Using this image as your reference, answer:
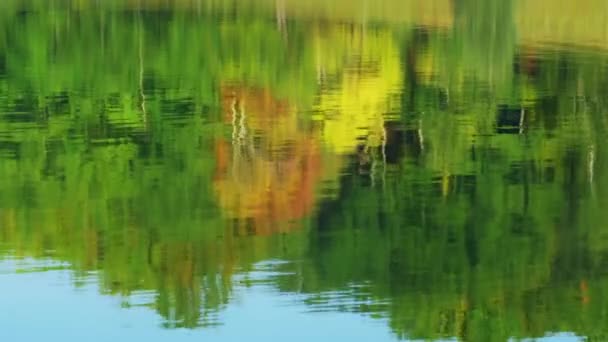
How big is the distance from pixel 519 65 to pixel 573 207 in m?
14.6

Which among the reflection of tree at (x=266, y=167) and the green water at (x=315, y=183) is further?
the reflection of tree at (x=266, y=167)

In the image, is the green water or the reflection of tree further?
the reflection of tree

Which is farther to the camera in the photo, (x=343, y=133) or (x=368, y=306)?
(x=343, y=133)

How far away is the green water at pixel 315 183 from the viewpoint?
14195mm

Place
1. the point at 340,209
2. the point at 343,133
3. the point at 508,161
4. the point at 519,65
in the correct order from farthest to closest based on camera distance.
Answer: the point at 519,65
the point at 343,133
the point at 508,161
the point at 340,209

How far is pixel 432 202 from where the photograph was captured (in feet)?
59.5

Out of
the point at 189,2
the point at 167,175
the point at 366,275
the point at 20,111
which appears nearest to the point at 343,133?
the point at 167,175

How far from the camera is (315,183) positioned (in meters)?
19.2

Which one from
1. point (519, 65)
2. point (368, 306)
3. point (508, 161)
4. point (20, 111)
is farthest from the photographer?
point (519, 65)

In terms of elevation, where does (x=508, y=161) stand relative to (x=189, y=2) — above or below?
below

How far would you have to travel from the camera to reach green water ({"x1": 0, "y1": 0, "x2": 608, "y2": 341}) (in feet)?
46.6

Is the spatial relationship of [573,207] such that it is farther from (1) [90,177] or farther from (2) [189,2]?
(2) [189,2]

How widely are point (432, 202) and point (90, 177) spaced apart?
4868 millimetres

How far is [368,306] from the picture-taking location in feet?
45.8
